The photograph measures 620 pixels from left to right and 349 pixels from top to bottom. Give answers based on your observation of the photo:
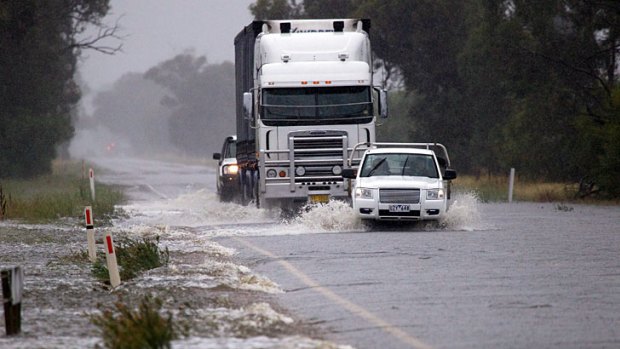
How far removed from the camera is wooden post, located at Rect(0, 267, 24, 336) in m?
11.7

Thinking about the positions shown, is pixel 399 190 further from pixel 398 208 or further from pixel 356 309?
pixel 356 309

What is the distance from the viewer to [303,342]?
414 inches

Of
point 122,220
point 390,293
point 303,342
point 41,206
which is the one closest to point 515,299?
point 390,293

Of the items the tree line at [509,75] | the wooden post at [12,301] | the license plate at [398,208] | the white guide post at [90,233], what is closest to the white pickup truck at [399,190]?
the license plate at [398,208]

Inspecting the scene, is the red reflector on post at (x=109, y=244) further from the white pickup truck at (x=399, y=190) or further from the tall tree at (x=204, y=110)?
the tall tree at (x=204, y=110)

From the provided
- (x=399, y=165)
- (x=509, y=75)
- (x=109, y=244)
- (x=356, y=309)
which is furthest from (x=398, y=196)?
(x=509, y=75)

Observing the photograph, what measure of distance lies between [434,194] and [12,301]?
13766mm

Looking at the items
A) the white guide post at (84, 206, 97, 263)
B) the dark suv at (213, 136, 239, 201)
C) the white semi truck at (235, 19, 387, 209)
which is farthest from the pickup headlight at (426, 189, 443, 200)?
the dark suv at (213, 136, 239, 201)

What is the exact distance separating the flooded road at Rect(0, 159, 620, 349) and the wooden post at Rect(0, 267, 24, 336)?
0.47ft

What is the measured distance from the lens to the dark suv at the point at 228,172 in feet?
125

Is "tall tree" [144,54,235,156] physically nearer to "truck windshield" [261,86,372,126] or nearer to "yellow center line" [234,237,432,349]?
"truck windshield" [261,86,372,126]

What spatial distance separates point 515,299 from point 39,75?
54.0 meters

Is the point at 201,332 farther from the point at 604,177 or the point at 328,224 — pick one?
the point at 604,177

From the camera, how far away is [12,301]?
38.5ft
